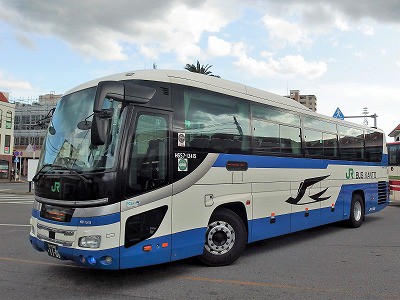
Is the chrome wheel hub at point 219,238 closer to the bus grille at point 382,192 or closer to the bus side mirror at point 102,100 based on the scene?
the bus side mirror at point 102,100

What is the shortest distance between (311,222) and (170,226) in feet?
16.1

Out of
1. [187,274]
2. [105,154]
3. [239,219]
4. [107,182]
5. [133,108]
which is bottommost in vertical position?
[187,274]

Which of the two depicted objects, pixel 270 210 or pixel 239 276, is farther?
pixel 270 210

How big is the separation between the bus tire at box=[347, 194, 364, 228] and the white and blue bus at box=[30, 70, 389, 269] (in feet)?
11.6

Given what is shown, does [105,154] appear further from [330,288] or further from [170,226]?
[330,288]

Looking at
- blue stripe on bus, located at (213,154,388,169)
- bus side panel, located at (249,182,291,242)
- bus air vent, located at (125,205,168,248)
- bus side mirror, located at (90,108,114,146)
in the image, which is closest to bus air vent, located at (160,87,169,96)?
bus side mirror, located at (90,108,114,146)

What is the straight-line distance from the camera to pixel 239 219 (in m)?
7.46

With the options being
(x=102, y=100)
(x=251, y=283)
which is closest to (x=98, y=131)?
(x=102, y=100)

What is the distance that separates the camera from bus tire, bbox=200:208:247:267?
6992mm

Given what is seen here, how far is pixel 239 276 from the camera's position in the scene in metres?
6.45

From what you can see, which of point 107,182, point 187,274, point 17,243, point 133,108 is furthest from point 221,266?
point 17,243

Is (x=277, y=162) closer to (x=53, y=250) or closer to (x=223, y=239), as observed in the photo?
(x=223, y=239)

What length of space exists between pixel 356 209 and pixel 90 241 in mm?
9407

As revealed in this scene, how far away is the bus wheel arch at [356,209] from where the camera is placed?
1199 centimetres
